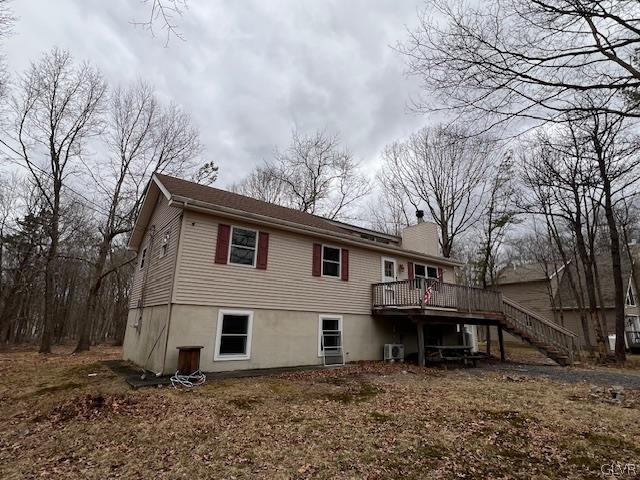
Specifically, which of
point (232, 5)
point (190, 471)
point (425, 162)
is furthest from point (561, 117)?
point (425, 162)

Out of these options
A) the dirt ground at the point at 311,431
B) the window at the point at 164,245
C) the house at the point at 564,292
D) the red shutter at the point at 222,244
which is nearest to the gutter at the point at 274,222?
the red shutter at the point at 222,244

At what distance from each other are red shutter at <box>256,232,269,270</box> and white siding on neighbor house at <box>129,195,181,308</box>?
2465 mm

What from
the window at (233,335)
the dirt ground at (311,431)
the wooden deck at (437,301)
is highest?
the wooden deck at (437,301)

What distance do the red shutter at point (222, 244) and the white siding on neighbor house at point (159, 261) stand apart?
1.15 metres

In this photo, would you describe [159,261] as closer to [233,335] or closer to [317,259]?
[233,335]

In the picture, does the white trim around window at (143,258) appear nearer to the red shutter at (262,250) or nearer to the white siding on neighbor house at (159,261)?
the white siding on neighbor house at (159,261)

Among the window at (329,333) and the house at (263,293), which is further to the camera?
the window at (329,333)

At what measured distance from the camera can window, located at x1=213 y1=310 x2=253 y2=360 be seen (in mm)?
9384

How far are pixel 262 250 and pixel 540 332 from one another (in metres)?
11.5

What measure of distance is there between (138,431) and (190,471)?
67.3 inches

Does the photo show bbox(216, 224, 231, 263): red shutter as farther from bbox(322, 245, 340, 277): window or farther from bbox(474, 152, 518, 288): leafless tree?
bbox(474, 152, 518, 288): leafless tree

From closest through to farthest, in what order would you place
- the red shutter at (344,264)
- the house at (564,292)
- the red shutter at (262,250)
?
the red shutter at (262,250)
the red shutter at (344,264)
the house at (564,292)

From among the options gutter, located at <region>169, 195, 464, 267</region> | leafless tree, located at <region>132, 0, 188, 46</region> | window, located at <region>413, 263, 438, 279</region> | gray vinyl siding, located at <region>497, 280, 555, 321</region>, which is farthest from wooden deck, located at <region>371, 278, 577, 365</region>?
gray vinyl siding, located at <region>497, 280, 555, 321</region>

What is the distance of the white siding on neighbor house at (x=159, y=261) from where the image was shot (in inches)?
378
